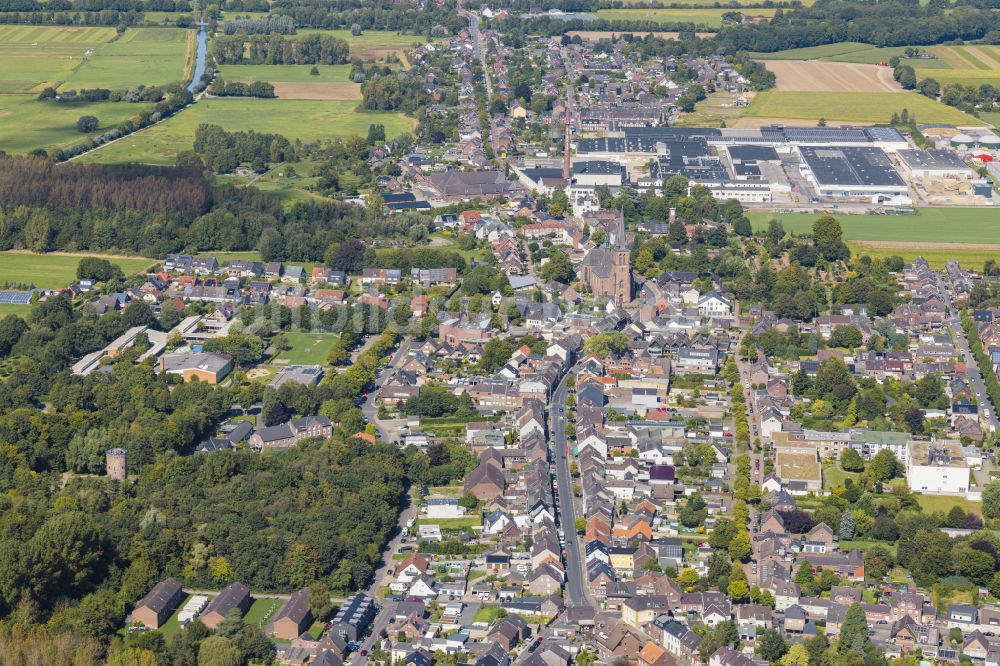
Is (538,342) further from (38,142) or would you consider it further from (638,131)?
(38,142)

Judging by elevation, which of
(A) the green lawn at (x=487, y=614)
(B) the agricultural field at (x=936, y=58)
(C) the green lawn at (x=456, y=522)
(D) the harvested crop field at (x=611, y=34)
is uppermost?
(A) the green lawn at (x=487, y=614)

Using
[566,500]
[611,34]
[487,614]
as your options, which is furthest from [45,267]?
[611,34]

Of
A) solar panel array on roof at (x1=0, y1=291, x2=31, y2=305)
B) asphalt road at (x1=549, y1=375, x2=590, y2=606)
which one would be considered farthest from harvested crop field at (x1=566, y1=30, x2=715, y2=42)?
asphalt road at (x1=549, y1=375, x2=590, y2=606)

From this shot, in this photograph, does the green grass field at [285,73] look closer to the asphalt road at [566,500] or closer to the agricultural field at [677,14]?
the agricultural field at [677,14]

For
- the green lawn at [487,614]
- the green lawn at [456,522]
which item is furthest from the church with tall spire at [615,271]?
the green lawn at [487,614]

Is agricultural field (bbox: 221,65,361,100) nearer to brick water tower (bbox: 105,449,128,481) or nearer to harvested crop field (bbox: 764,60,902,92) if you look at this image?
harvested crop field (bbox: 764,60,902,92)

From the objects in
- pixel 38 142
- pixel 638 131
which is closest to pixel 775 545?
pixel 638 131
